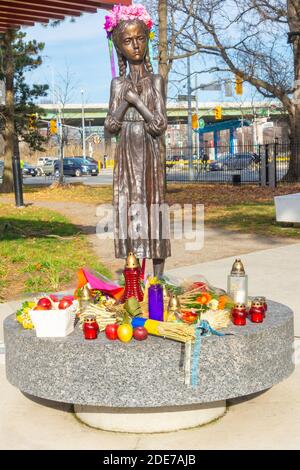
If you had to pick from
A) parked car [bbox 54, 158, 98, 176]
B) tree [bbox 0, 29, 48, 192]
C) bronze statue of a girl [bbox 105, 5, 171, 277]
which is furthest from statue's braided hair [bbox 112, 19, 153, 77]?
parked car [bbox 54, 158, 98, 176]

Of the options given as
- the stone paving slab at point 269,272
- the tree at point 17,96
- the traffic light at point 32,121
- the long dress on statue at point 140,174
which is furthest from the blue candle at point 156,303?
the traffic light at point 32,121

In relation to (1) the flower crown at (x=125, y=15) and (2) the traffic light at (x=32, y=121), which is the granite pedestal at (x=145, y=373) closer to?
(1) the flower crown at (x=125, y=15)

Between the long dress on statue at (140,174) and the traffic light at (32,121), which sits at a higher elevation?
the traffic light at (32,121)

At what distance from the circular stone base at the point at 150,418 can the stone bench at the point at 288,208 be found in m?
9.88

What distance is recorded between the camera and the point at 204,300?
467cm

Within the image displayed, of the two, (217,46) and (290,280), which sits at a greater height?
(217,46)

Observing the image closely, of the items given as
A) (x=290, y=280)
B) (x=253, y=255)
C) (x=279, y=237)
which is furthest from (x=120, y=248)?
(x=279, y=237)

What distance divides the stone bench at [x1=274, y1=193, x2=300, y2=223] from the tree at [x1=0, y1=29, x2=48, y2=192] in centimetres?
1764

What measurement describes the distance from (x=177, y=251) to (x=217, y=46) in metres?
18.3

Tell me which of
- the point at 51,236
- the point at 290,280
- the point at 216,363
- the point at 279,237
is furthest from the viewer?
the point at 51,236

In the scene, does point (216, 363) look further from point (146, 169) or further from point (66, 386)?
point (146, 169)

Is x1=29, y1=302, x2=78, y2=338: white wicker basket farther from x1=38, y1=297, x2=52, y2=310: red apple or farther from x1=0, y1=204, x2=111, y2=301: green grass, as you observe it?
x1=0, y1=204, x2=111, y2=301: green grass

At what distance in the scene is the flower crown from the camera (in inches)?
203

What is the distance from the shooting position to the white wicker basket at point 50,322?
13.5 ft
